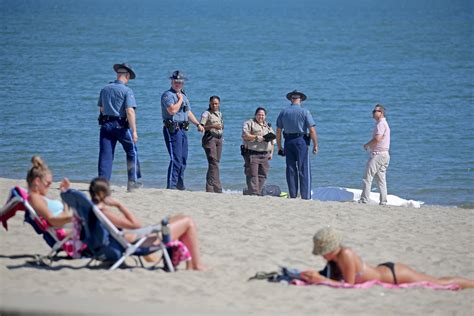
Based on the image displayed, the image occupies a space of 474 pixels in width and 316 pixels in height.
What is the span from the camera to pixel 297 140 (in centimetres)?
1622

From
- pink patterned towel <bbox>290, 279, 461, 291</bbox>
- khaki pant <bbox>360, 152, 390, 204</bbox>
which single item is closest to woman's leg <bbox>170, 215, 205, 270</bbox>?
pink patterned towel <bbox>290, 279, 461, 291</bbox>

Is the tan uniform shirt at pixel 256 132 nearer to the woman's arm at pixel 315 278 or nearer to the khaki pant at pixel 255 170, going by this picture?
the khaki pant at pixel 255 170

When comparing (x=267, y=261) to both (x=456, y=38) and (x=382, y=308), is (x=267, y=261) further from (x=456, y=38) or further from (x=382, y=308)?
(x=456, y=38)

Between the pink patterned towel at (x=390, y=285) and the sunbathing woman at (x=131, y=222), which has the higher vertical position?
the sunbathing woman at (x=131, y=222)

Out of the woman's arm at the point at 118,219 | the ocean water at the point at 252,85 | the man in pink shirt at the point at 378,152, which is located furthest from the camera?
the ocean water at the point at 252,85

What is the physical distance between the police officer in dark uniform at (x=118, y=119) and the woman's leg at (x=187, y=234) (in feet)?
13.0

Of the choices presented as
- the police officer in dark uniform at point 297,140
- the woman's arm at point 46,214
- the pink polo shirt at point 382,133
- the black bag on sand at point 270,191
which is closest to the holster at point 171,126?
the police officer in dark uniform at point 297,140

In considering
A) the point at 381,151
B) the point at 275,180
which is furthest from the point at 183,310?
the point at 275,180

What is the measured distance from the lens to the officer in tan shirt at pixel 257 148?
54.6ft

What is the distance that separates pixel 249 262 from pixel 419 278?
1.67 metres

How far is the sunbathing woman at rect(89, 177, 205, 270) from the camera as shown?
10.1 metres

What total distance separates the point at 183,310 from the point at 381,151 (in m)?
9.96

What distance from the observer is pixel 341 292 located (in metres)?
9.95

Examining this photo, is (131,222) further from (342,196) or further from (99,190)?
(342,196)
